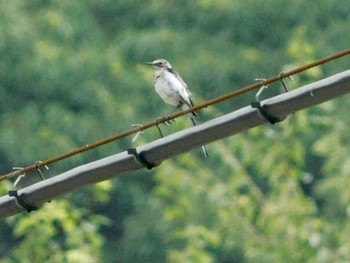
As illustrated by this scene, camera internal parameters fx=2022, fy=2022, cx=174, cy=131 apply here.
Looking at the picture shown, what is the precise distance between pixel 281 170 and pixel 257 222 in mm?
829

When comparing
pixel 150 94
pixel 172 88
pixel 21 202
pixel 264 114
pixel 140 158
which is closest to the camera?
pixel 264 114

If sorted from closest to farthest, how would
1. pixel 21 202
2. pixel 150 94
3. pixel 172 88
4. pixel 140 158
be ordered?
pixel 140 158
pixel 21 202
pixel 172 88
pixel 150 94

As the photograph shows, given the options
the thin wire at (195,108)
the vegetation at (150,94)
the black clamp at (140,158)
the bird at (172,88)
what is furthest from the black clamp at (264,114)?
the vegetation at (150,94)

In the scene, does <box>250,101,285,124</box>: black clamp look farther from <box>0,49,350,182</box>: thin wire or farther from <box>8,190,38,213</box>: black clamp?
<box>8,190,38,213</box>: black clamp

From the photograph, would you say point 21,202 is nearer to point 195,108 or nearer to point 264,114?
point 195,108

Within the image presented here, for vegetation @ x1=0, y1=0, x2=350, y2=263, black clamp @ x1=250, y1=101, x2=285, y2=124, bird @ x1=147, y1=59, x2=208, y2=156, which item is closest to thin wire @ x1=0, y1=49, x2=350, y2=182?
black clamp @ x1=250, y1=101, x2=285, y2=124

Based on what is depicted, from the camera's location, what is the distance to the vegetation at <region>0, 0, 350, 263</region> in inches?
976

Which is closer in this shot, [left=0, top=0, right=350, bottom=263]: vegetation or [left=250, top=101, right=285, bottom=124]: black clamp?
[left=250, top=101, right=285, bottom=124]: black clamp

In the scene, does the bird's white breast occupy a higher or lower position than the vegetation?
lower

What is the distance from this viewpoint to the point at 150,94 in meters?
35.7

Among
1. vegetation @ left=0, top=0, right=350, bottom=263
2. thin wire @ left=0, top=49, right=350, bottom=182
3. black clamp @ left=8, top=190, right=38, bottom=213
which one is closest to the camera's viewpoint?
thin wire @ left=0, top=49, right=350, bottom=182

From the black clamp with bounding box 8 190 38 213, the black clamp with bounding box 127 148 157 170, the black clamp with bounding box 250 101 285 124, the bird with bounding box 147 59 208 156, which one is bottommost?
the black clamp with bounding box 250 101 285 124

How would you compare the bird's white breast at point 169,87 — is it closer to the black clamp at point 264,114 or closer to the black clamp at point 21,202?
the black clamp at point 21,202

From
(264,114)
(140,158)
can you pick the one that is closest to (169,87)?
(140,158)
